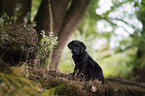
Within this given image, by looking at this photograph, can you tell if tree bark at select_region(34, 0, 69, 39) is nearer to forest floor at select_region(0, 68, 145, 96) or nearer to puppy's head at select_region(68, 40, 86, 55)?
puppy's head at select_region(68, 40, 86, 55)

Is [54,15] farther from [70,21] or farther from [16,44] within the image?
[16,44]

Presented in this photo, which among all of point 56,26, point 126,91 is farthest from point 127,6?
point 126,91

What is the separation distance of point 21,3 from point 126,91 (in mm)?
4584

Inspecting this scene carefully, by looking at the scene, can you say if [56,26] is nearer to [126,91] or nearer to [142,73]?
[126,91]

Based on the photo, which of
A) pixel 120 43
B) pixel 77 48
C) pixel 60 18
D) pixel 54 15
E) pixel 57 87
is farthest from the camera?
pixel 120 43

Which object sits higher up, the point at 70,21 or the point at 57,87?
the point at 70,21

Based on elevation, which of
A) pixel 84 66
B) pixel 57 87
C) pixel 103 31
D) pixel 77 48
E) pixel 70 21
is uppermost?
pixel 103 31

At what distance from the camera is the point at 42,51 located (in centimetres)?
369

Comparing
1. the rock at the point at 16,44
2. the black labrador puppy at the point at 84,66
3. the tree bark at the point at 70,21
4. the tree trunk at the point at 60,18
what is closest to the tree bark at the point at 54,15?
the tree trunk at the point at 60,18

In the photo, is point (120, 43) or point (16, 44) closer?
point (16, 44)

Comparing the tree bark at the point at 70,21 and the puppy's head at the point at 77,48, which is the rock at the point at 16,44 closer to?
the puppy's head at the point at 77,48

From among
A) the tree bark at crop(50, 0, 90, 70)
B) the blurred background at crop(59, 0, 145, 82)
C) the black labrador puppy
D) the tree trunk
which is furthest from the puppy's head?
the blurred background at crop(59, 0, 145, 82)

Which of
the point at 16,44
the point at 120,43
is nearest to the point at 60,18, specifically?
the point at 16,44

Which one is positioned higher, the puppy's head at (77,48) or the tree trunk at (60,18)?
the tree trunk at (60,18)
